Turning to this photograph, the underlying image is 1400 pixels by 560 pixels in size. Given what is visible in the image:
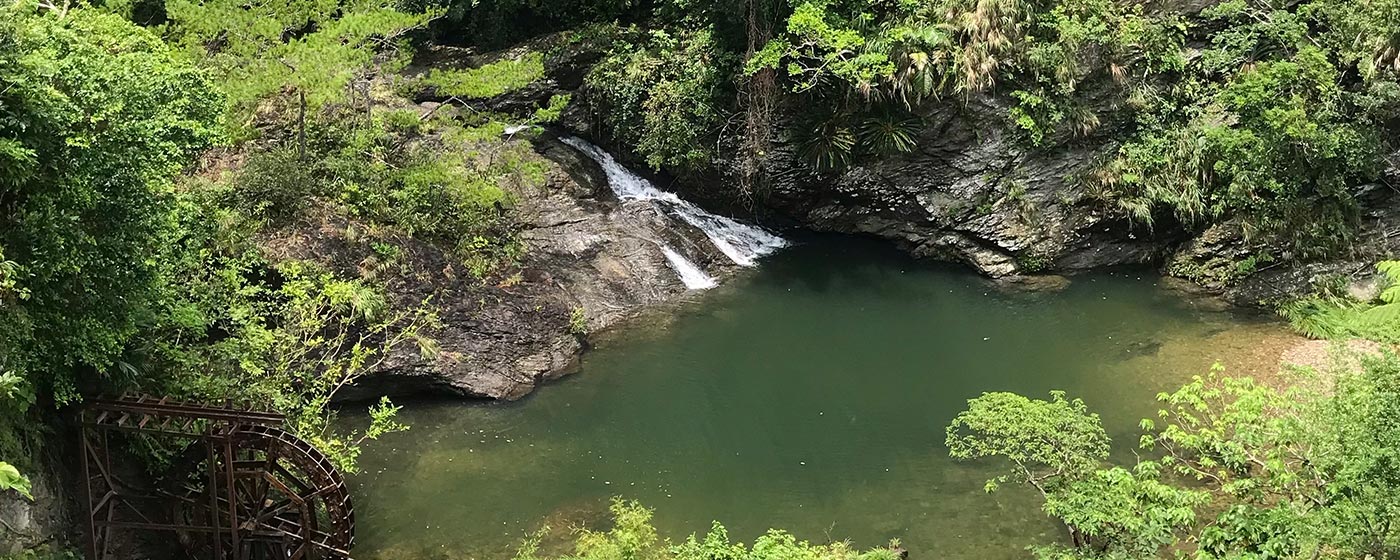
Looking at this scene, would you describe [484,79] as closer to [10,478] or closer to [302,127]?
[302,127]

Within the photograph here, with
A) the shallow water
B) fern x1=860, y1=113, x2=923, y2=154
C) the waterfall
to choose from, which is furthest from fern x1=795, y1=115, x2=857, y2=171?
the waterfall

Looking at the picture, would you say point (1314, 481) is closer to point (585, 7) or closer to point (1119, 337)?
point (1119, 337)

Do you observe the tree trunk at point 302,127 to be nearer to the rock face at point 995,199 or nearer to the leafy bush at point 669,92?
the leafy bush at point 669,92

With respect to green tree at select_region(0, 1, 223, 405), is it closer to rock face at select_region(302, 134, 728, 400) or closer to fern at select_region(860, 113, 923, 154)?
rock face at select_region(302, 134, 728, 400)

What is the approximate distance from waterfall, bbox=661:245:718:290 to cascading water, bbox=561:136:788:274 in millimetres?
1068

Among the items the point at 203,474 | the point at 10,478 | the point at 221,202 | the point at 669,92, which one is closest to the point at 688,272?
the point at 669,92

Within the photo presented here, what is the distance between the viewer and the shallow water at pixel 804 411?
13102 millimetres

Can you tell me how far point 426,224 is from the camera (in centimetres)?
1806

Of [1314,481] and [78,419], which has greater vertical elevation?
[78,419]

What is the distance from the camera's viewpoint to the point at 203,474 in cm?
1162

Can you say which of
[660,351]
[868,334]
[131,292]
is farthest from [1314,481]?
[131,292]

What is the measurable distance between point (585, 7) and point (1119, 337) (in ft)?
48.6

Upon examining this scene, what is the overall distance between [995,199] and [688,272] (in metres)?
6.83

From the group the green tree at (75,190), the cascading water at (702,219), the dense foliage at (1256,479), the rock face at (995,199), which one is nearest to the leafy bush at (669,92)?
the cascading water at (702,219)
